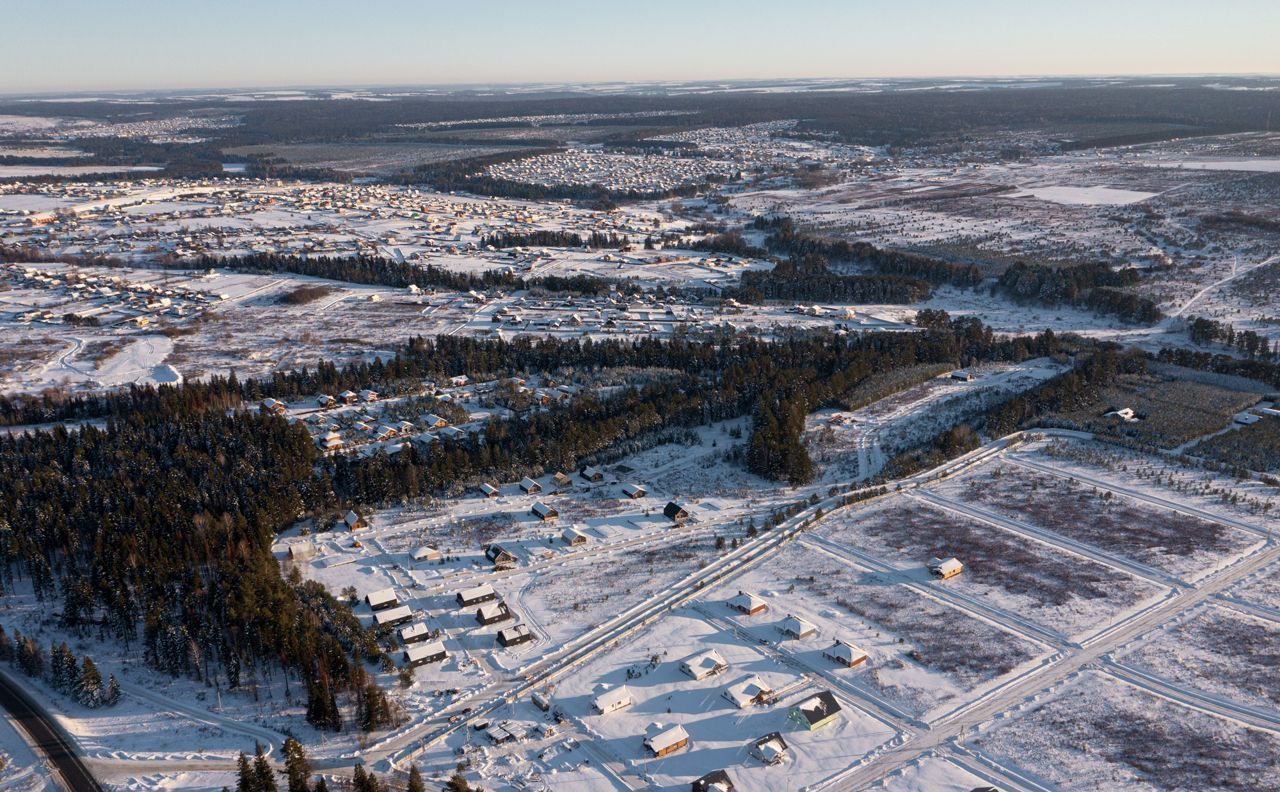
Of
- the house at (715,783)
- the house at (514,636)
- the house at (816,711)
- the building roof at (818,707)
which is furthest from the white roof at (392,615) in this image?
the building roof at (818,707)

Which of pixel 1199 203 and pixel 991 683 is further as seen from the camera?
pixel 1199 203

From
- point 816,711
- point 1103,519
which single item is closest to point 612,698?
point 816,711

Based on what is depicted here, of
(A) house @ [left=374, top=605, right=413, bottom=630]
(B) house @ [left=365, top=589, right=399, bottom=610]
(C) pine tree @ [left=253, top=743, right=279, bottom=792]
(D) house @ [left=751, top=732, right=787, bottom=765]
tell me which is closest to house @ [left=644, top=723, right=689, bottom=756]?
(D) house @ [left=751, top=732, right=787, bottom=765]

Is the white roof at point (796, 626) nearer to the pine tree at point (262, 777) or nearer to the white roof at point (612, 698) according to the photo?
the white roof at point (612, 698)

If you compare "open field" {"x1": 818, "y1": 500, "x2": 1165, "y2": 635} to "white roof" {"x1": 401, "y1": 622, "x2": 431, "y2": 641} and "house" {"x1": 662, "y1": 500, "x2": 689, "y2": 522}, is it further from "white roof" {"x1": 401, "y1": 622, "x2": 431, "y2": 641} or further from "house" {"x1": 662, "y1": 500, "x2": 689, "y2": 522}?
"white roof" {"x1": 401, "y1": 622, "x2": 431, "y2": 641}

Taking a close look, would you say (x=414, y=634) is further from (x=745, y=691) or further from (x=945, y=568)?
(x=945, y=568)

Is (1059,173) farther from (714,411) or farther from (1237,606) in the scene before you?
(1237,606)

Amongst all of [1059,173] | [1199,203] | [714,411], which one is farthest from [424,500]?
[1059,173]
